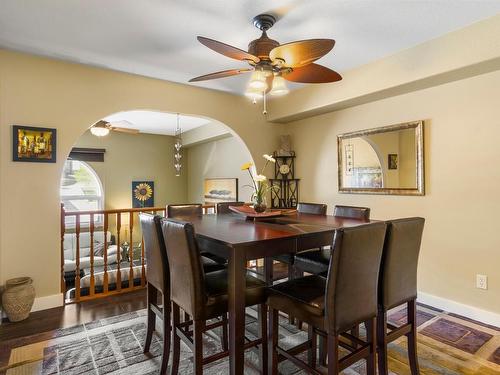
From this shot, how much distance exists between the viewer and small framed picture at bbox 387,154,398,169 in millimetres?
3274

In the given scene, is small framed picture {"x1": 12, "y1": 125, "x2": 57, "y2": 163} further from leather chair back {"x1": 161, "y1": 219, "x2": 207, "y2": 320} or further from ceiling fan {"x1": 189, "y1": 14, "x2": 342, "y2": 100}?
leather chair back {"x1": 161, "y1": 219, "x2": 207, "y2": 320}

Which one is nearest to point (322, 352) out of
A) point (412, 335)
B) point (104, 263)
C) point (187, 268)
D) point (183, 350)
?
point (412, 335)

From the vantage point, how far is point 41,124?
293 centimetres

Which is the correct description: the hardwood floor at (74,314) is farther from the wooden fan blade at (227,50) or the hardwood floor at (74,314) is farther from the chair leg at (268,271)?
the wooden fan blade at (227,50)

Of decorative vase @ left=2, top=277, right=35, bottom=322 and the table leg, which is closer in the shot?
the table leg

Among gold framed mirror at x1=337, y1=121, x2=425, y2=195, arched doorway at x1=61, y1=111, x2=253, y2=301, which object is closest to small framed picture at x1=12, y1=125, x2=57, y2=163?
arched doorway at x1=61, y1=111, x2=253, y2=301

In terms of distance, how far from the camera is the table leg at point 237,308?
1527mm

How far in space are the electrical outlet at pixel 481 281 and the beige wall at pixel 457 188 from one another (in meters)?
0.03

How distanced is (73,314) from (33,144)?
5.41ft

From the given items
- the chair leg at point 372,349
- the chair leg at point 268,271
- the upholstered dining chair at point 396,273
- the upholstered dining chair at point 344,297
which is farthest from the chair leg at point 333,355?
the chair leg at point 268,271

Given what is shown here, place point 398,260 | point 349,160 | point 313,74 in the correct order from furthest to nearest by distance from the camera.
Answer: point 349,160, point 313,74, point 398,260

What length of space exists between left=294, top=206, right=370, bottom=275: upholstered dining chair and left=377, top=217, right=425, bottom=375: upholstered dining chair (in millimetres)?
625

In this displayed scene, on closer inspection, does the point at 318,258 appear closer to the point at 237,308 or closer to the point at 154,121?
the point at 237,308

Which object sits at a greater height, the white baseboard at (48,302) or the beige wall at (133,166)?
the beige wall at (133,166)
